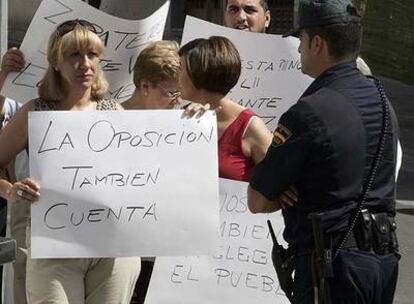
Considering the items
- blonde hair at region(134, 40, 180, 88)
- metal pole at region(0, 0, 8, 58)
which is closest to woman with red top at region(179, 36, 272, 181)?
blonde hair at region(134, 40, 180, 88)

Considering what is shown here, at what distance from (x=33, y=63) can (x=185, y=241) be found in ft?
3.35

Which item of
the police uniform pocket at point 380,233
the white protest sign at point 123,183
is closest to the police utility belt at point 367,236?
the police uniform pocket at point 380,233

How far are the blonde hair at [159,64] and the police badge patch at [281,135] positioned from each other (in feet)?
3.12

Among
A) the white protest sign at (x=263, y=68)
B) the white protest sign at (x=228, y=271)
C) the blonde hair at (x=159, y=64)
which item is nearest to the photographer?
the blonde hair at (x=159, y=64)

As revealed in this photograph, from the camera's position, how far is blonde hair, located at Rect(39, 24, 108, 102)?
3357mm

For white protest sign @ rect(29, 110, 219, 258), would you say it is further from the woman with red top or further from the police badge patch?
the police badge patch

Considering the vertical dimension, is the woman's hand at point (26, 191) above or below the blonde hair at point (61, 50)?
below

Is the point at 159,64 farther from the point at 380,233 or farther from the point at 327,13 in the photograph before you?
the point at 380,233

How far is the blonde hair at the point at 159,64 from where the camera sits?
3738mm

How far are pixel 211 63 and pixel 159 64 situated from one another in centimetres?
29

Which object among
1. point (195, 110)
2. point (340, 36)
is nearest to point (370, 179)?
point (340, 36)

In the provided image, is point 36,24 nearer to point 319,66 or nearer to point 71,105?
point 71,105

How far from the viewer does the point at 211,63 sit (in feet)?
11.6

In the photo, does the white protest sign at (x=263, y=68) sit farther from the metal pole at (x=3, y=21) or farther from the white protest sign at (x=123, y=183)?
the metal pole at (x=3, y=21)
